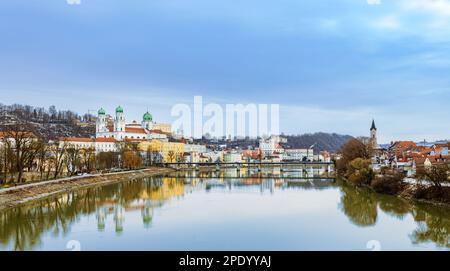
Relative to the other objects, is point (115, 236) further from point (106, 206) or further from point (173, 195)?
point (173, 195)

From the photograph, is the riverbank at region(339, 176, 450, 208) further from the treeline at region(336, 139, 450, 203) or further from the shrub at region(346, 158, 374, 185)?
the shrub at region(346, 158, 374, 185)

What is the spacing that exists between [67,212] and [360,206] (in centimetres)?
1086

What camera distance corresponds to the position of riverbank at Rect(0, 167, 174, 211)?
1819 centimetres

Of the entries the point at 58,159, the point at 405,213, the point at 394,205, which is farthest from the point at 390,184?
the point at 58,159

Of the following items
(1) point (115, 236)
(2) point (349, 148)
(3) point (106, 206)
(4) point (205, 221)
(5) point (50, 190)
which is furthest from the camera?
(2) point (349, 148)

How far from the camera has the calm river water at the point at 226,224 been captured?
36.8 ft

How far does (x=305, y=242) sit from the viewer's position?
37.0 ft

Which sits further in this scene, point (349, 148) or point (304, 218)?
point (349, 148)

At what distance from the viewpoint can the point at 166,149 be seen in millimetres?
65875

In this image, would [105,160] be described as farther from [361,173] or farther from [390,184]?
[390,184]

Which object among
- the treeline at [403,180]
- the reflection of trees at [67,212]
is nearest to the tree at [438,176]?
the treeline at [403,180]
